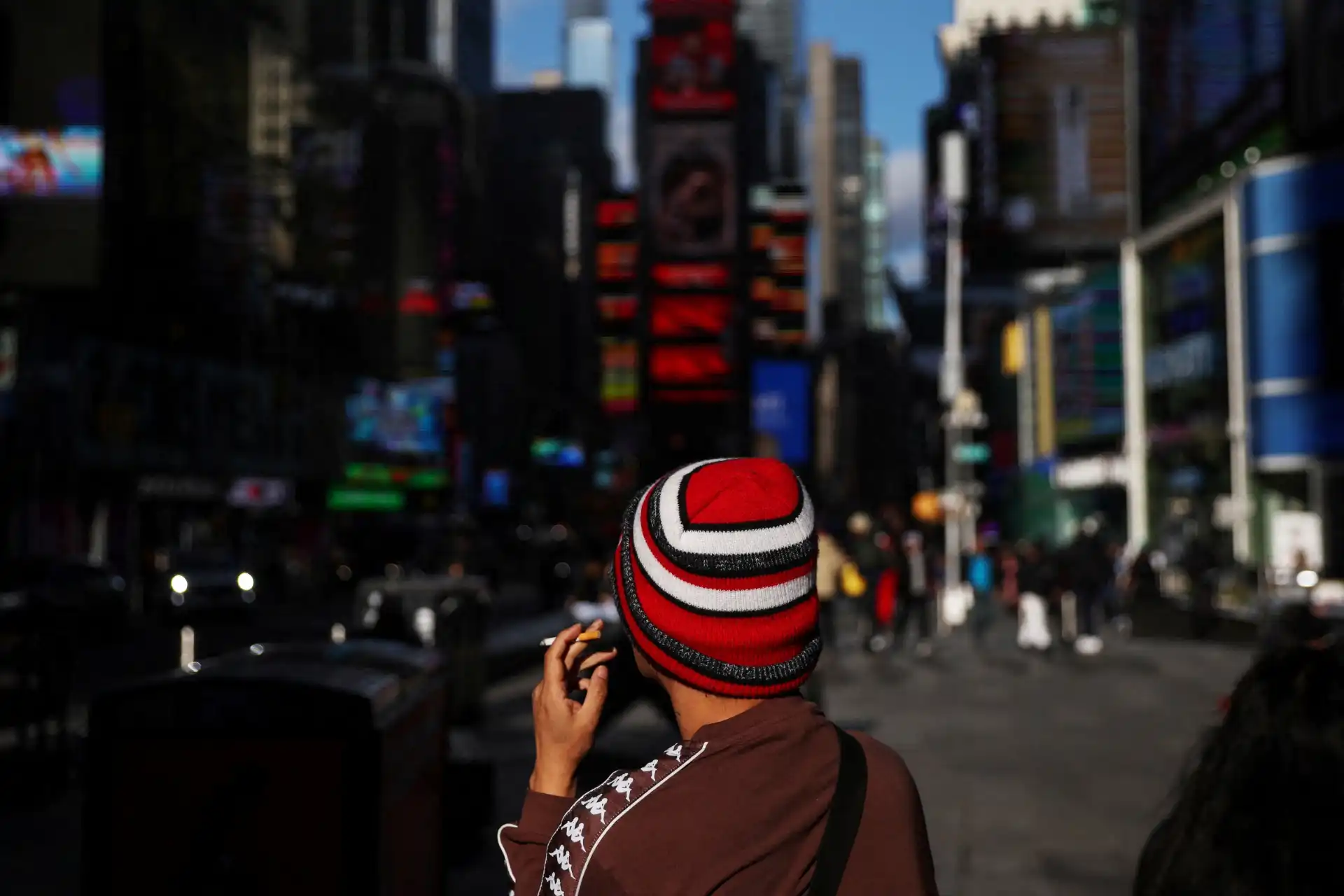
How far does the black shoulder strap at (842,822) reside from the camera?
2.32m

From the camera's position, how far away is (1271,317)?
41.4m

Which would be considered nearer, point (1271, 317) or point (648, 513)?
point (648, 513)

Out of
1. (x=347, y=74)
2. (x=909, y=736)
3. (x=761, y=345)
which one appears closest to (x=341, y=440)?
(x=761, y=345)

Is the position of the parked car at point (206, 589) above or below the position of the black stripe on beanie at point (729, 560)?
below

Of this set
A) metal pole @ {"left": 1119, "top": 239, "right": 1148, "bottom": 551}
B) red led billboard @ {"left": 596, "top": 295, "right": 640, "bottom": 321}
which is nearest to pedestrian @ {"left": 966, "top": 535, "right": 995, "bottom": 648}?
metal pole @ {"left": 1119, "top": 239, "right": 1148, "bottom": 551}

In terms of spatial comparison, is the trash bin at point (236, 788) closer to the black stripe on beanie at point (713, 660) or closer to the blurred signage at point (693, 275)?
the black stripe on beanie at point (713, 660)

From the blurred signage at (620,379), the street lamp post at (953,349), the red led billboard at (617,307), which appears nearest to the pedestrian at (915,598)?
the street lamp post at (953,349)

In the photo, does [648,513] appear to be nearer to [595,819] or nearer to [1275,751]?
[595,819]

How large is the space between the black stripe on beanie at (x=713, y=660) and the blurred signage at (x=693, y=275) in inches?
2867

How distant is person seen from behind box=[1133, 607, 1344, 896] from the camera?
2674mm

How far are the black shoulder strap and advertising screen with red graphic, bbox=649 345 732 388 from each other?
237 ft

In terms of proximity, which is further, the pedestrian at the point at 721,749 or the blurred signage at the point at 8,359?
the blurred signage at the point at 8,359

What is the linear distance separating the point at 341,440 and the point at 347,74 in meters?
49.0

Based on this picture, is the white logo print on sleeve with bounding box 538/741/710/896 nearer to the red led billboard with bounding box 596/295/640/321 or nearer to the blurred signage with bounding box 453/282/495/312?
the red led billboard with bounding box 596/295/640/321
